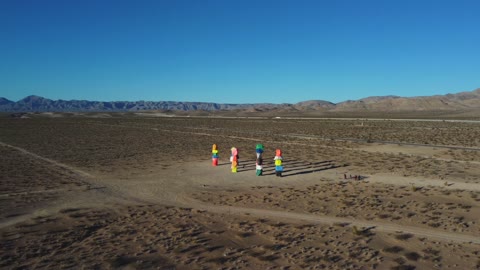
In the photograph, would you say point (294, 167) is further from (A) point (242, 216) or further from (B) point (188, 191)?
(A) point (242, 216)

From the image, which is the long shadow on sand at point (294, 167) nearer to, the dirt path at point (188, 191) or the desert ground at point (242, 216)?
the desert ground at point (242, 216)

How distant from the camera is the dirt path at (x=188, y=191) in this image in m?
9.89

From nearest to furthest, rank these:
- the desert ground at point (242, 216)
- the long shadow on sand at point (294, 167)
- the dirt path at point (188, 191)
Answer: the desert ground at point (242, 216), the dirt path at point (188, 191), the long shadow on sand at point (294, 167)

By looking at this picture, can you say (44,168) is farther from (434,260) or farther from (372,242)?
(434,260)

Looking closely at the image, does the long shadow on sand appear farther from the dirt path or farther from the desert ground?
the dirt path

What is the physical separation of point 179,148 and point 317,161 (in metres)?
12.0

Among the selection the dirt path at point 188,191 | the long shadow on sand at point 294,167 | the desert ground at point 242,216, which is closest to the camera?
the desert ground at point 242,216

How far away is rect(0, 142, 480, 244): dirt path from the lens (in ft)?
32.4

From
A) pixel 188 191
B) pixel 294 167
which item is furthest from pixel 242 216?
pixel 294 167

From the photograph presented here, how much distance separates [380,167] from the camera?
63.6 feet

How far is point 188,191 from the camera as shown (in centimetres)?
1444

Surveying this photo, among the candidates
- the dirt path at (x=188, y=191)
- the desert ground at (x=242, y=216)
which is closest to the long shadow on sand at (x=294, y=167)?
the desert ground at (x=242, y=216)

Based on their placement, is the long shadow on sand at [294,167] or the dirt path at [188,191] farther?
the long shadow on sand at [294,167]

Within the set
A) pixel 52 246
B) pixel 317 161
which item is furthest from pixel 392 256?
pixel 317 161
